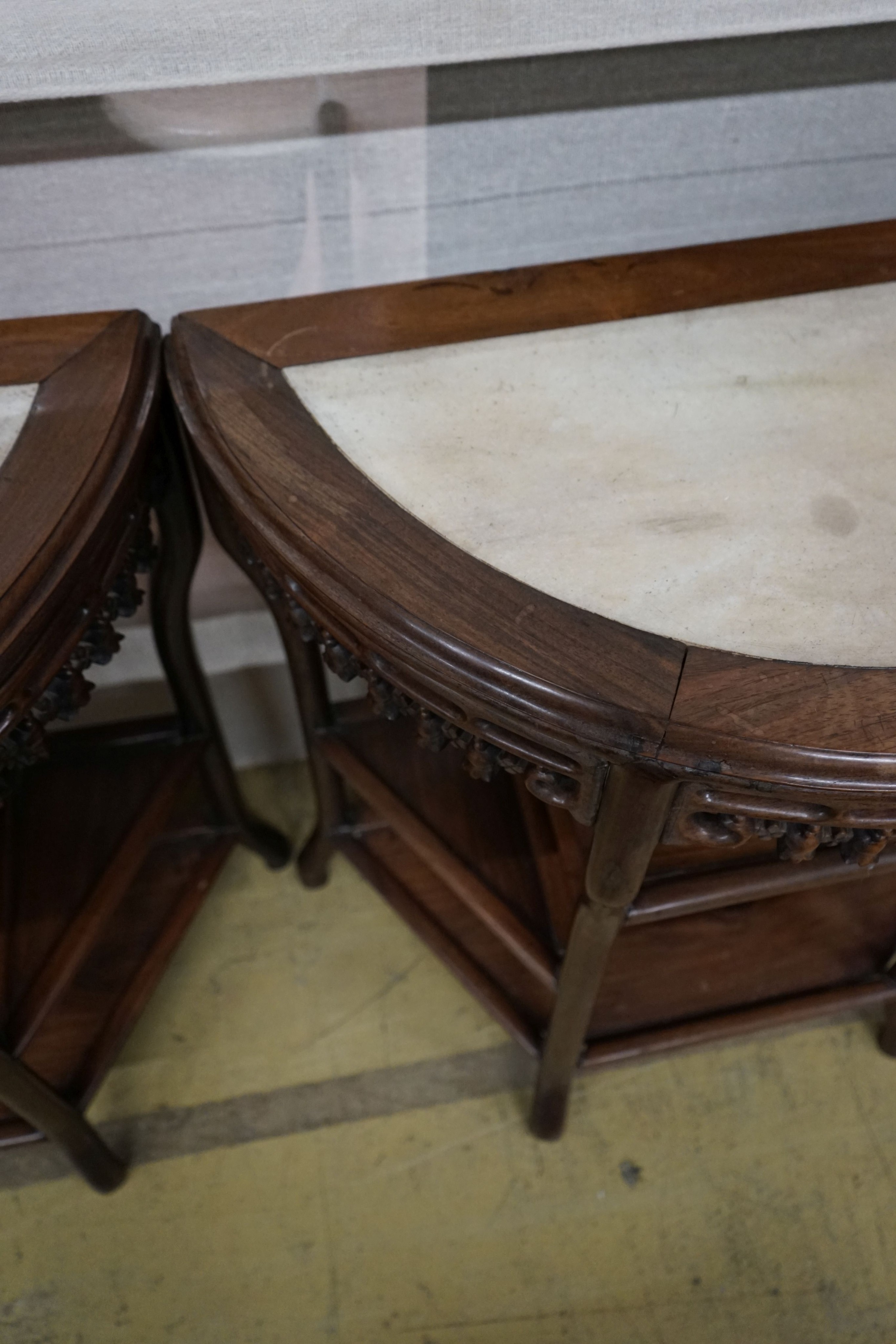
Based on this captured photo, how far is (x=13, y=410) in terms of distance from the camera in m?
0.48

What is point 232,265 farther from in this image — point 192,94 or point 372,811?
point 372,811

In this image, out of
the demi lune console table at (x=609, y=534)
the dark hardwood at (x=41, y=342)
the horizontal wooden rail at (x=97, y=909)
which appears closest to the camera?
the demi lune console table at (x=609, y=534)

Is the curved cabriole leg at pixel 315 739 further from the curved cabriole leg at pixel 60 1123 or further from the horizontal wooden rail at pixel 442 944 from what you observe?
the curved cabriole leg at pixel 60 1123

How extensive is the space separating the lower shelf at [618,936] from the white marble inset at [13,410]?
1.07 ft

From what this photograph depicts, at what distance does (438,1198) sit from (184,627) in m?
0.48

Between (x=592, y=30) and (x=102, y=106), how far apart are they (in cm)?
28

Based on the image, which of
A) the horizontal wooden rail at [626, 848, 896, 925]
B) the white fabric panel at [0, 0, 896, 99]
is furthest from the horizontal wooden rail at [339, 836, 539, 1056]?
the white fabric panel at [0, 0, 896, 99]

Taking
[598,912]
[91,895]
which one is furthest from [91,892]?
[598,912]

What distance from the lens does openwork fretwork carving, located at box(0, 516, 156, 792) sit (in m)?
0.46

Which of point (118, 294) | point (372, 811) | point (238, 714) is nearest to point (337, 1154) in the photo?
point (372, 811)

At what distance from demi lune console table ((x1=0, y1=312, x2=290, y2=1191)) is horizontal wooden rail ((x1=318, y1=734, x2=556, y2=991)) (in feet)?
0.41

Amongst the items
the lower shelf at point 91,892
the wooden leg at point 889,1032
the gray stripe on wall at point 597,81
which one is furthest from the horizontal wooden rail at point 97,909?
the wooden leg at point 889,1032

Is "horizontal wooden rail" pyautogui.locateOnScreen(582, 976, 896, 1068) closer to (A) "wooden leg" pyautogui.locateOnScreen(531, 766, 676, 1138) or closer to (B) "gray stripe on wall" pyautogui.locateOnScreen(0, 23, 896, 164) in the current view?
(A) "wooden leg" pyautogui.locateOnScreen(531, 766, 676, 1138)

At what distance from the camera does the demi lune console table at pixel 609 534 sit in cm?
38
